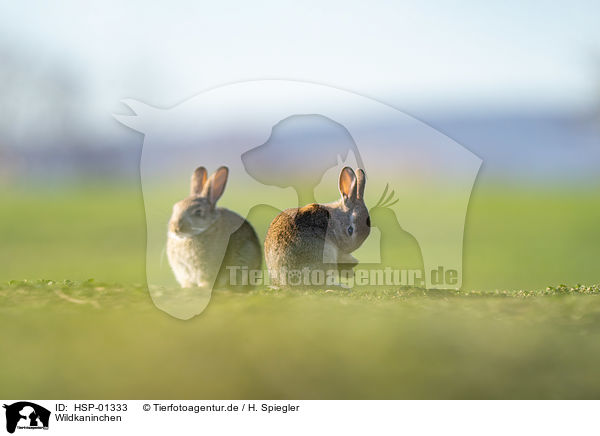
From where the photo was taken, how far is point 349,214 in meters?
5.96

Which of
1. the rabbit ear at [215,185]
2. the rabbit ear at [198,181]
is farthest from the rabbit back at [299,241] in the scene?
the rabbit ear at [198,181]

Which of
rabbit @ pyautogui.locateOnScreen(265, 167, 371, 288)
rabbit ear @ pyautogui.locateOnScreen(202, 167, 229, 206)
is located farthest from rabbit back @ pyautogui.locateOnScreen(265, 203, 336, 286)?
rabbit ear @ pyautogui.locateOnScreen(202, 167, 229, 206)

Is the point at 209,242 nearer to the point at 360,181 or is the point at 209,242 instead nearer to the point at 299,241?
the point at 299,241

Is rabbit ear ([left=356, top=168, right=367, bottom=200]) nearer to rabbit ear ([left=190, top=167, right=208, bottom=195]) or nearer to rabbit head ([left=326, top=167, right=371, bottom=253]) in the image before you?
rabbit head ([left=326, top=167, right=371, bottom=253])

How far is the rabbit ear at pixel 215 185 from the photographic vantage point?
5856 mm

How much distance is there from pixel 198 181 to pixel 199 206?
27 cm

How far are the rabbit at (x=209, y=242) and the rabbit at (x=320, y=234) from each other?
25 cm

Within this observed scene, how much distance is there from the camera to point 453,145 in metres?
5.97

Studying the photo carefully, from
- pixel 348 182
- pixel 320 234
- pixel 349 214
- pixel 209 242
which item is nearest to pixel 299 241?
pixel 320 234

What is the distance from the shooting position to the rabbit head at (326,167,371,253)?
19.4ft
